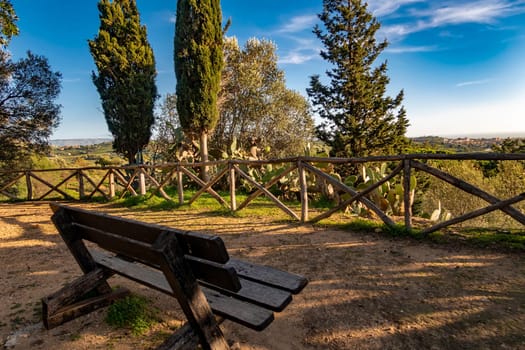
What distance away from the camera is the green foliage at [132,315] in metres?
2.39

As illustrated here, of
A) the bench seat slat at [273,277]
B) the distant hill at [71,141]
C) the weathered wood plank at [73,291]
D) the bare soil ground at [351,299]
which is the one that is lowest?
the bare soil ground at [351,299]

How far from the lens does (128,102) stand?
13438 mm

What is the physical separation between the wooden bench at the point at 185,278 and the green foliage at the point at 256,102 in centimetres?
1478

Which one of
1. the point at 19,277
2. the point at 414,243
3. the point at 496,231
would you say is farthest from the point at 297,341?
the point at 496,231

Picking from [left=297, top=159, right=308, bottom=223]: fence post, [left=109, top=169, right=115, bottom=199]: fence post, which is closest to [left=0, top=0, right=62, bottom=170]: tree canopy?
[left=109, top=169, right=115, bottom=199]: fence post

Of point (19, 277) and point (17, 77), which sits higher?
point (17, 77)

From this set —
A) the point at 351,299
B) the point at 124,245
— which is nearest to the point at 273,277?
the point at 124,245

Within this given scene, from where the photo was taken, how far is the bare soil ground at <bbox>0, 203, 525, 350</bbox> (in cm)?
219

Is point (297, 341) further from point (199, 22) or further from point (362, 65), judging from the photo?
point (362, 65)

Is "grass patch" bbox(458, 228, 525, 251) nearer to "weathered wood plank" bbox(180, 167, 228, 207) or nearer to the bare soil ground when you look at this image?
the bare soil ground

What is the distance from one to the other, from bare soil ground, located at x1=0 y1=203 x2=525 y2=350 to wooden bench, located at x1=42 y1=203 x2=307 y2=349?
43 cm

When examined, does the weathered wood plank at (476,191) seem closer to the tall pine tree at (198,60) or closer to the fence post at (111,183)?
the tall pine tree at (198,60)

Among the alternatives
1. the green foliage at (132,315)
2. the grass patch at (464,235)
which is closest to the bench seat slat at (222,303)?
the green foliage at (132,315)

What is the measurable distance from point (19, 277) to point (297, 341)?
3647mm
